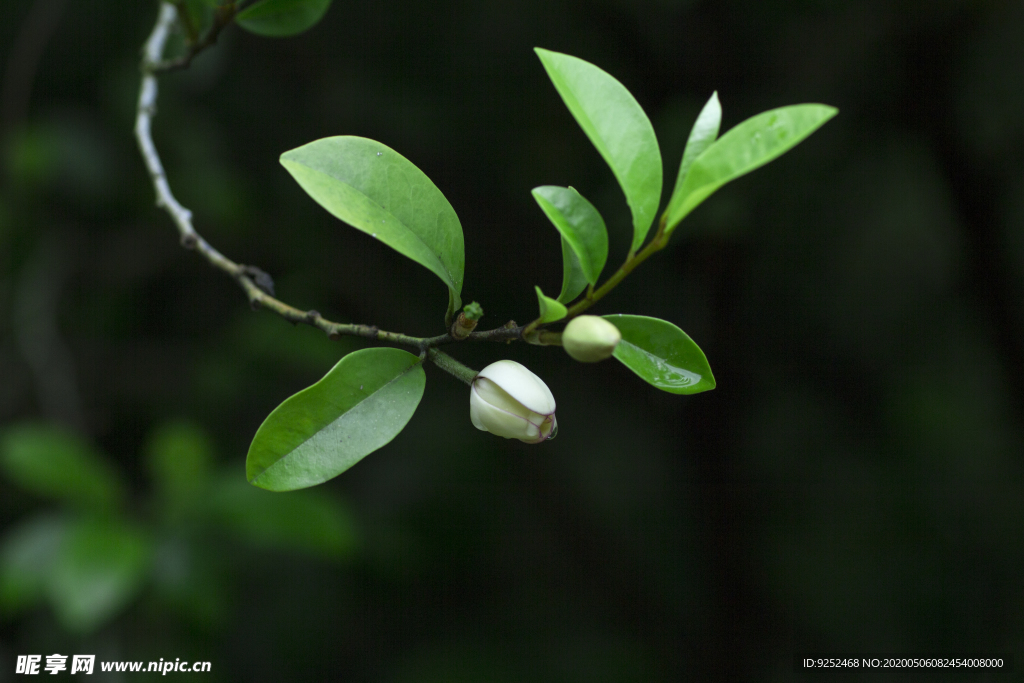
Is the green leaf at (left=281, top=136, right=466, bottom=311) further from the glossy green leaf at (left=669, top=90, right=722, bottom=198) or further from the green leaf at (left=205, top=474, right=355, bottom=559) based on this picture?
the green leaf at (left=205, top=474, right=355, bottom=559)

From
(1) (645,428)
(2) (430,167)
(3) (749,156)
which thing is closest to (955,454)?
(1) (645,428)

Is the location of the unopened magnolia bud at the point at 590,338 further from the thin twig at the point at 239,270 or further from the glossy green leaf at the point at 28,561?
the glossy green leaf at the point at 28,561

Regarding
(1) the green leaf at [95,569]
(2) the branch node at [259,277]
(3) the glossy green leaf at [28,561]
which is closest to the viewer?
(2) the branch node at [259,277]

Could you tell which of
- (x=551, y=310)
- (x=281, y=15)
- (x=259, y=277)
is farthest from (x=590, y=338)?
(x=281, y=15)

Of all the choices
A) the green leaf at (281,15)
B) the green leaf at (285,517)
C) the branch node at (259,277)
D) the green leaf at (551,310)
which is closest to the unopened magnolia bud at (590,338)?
the green leaf at (551,310)

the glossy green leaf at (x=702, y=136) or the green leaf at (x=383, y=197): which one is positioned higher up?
the glossy green leaf at (x=702, y=136)

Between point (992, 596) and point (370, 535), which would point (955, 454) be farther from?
point (370, 535)

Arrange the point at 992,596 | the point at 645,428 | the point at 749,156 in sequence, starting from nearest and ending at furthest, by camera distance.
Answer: the point at 749,156
the point at 992,596
the point at 645,428
